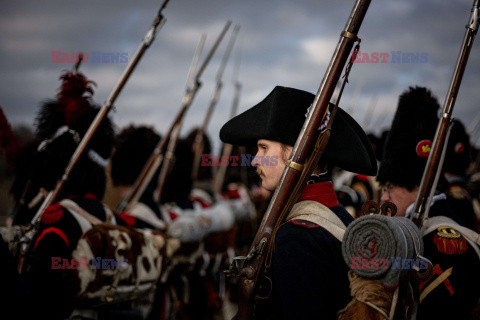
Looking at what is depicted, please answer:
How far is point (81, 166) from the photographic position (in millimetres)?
3607

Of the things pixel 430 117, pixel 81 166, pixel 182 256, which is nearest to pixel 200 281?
pixel 182 256

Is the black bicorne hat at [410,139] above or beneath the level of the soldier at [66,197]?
above

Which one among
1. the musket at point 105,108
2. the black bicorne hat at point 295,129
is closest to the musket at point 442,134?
the black bicorne hat at point 295,129

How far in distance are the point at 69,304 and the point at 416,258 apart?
7.58 ft

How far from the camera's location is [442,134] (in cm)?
296

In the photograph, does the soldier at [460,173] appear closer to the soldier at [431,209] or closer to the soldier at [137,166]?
the soldier at [431,209]

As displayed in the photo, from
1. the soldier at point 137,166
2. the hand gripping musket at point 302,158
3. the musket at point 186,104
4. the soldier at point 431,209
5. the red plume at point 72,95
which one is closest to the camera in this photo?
the hand gripping musket at point 302,158

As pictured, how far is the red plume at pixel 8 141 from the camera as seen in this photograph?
11.2 feet

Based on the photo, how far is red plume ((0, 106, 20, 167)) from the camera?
11.2 feet

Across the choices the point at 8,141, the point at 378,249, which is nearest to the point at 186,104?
the point at 8,141

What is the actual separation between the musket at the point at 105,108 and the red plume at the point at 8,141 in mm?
545

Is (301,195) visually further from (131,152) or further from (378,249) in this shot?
(131,152)

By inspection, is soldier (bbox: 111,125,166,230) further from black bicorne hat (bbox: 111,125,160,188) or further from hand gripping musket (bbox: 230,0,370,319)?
hand gripping musket (bbox: 230,0,370,319)

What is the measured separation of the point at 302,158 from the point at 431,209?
1.57 m
